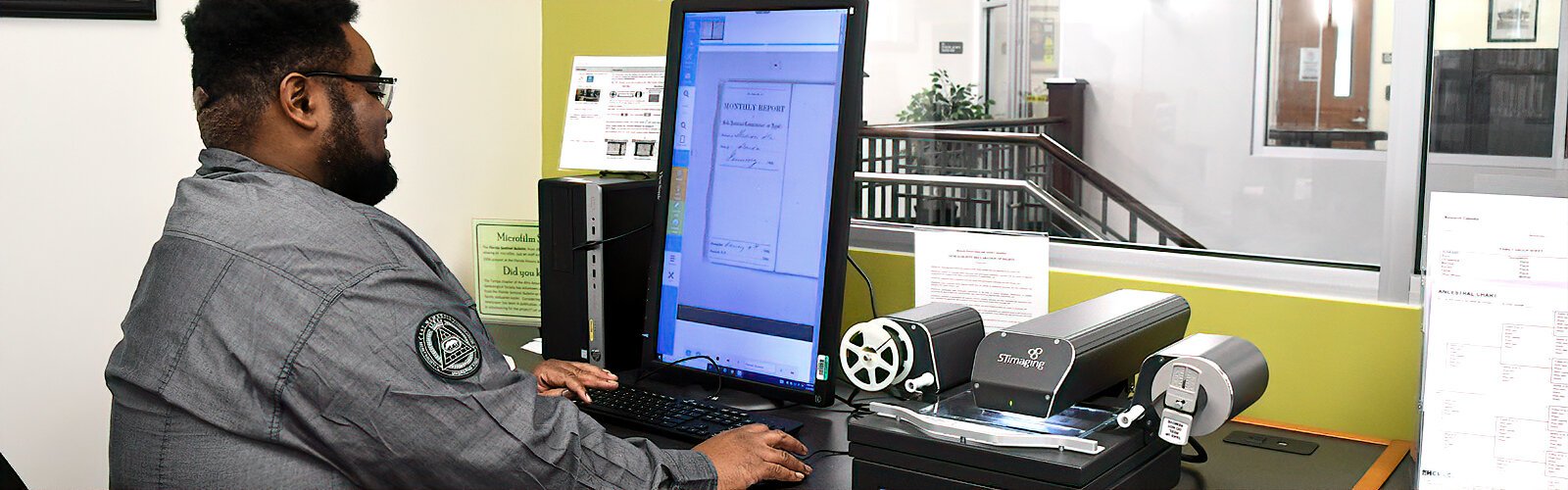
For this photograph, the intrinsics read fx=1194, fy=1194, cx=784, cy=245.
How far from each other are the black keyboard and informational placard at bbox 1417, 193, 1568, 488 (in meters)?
0.77

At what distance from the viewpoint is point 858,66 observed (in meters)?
1.66

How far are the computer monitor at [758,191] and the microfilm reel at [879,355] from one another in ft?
0.54

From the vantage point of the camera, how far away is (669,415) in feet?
5.45

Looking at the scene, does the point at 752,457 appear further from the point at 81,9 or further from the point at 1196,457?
the point at 81,9

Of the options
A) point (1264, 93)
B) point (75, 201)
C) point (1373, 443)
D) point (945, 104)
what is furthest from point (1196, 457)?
point (1264, 93)

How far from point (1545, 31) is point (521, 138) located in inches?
78.1

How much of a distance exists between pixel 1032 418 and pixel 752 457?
337 mm

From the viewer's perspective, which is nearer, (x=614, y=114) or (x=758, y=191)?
(x=758, y=191)

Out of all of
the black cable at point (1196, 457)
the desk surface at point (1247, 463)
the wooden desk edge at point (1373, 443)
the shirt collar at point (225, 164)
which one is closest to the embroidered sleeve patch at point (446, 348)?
the shirt collar at point (225, 164)

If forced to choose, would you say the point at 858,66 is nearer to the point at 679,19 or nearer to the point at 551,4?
the point at 679,19

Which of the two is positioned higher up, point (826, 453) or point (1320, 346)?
point (1320, 346)

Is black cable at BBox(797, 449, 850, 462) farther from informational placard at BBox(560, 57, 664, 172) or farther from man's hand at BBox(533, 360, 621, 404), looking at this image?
informational placard at BBox(560, 57, 664, 172)

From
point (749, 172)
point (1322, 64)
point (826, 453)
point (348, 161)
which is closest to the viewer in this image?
point (348, 161)

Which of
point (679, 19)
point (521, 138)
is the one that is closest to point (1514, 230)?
point (679, 19)
